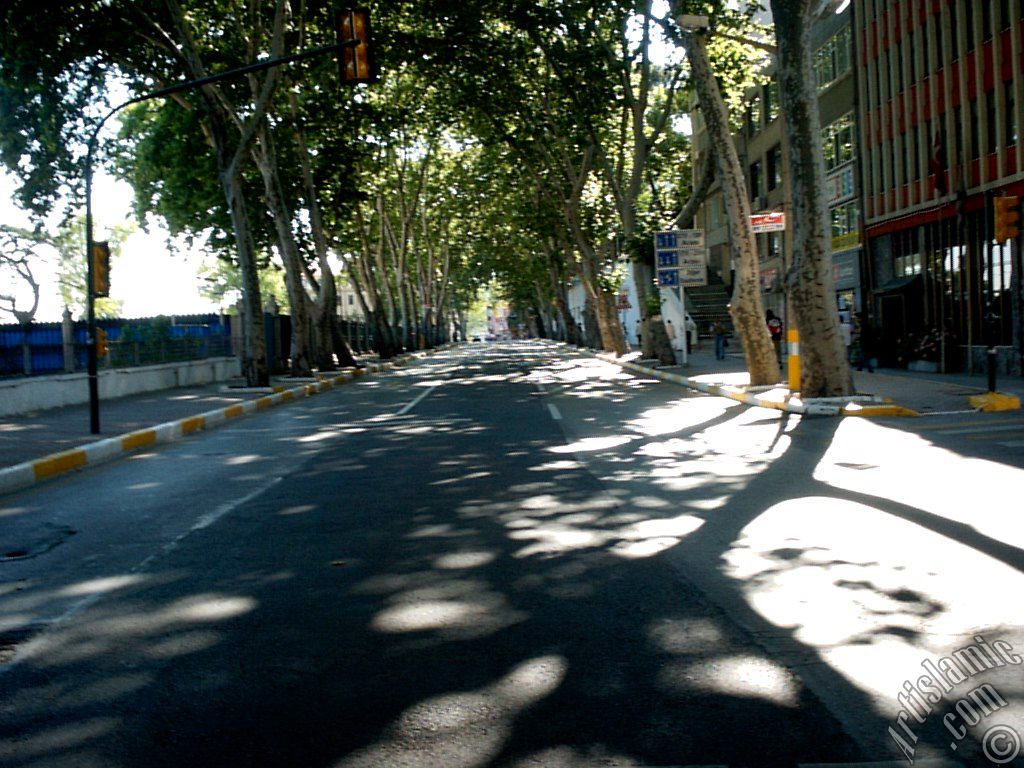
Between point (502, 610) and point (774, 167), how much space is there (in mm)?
44293

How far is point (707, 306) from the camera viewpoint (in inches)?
2181

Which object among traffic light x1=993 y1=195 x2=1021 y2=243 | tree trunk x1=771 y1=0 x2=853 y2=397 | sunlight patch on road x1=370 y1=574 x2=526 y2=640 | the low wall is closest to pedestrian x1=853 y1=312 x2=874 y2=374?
tree trunk x1=771 y1=0 x2=853 y2=397

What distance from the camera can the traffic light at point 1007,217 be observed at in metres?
14.6

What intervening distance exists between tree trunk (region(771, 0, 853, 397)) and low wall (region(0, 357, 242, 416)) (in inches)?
527

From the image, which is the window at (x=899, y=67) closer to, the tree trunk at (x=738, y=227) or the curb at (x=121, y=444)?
the tree trunk at (x=738, y=227)

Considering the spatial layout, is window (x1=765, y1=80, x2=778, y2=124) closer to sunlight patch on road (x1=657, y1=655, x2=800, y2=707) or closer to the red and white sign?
the red and white sign

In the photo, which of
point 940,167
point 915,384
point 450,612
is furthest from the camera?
point 940,167

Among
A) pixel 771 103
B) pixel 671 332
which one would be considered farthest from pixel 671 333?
pixel 771 103

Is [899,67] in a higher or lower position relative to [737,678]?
higher

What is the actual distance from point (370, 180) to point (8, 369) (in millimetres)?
25653

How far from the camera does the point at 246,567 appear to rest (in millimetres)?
6566

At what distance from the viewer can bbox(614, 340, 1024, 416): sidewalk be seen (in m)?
17.0

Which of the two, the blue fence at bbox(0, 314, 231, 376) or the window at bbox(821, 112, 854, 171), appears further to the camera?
the window at bbox(821, 112, 854, 171)

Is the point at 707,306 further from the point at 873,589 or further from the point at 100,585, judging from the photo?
the point at 100,585
